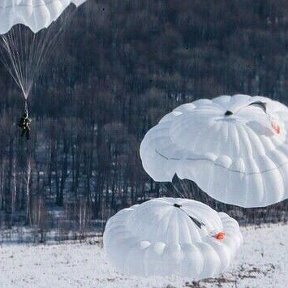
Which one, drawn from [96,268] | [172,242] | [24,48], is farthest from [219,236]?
[24,48]

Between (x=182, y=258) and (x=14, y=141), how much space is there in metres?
24.1

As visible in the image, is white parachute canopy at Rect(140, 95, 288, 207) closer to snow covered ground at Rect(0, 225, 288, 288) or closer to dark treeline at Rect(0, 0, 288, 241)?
snow covered ground at Rect(0, 225, 288, 288)

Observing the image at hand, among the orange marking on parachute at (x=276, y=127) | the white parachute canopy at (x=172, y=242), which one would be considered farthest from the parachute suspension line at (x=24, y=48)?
the orange marking on parachute at (x=276, y=127)

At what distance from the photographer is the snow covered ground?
132 feet

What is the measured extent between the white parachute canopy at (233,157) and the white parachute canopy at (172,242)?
38.5 inches

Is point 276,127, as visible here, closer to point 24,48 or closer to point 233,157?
point 233,157

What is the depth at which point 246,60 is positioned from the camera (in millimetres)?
62594

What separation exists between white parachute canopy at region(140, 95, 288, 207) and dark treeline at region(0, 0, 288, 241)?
13541 mm

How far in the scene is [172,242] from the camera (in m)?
30.3

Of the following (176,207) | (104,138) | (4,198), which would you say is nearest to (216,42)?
(104,138)

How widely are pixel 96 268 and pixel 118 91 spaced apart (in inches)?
700

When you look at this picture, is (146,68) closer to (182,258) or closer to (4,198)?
(4,198)

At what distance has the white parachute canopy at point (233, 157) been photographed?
2977cm

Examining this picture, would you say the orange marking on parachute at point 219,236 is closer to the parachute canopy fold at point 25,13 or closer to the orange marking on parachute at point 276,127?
the orange marking on parachute at point 276,127
